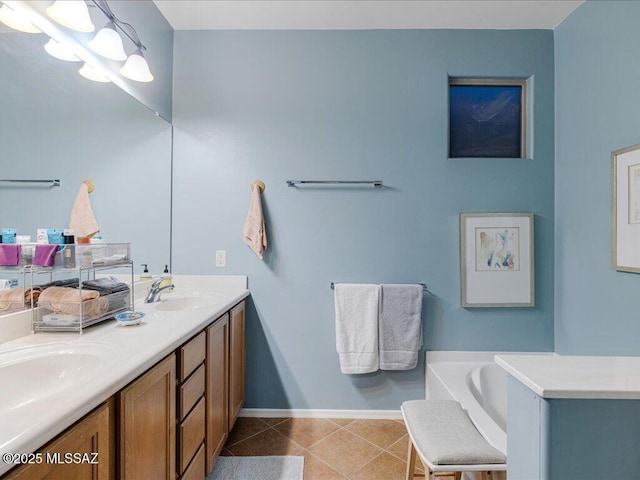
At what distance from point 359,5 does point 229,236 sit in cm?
171

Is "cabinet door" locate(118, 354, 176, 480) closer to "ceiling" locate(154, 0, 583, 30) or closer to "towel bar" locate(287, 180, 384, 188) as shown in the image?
"towel bar" locate(287, 180, 384, 188)

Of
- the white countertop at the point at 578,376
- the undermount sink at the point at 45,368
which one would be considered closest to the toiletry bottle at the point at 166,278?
the undermount sink at the point at 45,368

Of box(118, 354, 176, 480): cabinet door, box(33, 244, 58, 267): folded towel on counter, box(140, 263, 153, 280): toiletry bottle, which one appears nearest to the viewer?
box(118, 354, 176, 480): cabinet door

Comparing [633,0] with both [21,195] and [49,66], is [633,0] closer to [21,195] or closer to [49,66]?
[49,66]

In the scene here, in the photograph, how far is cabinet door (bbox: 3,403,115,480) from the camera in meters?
0.66

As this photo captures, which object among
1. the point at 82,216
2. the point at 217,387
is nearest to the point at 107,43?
the point at 82,216

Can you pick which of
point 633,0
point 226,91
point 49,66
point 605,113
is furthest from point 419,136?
point 49,66

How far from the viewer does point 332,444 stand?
1.96 meters

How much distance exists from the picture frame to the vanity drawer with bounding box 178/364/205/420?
173 cm

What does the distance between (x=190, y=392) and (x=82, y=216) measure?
101 cm

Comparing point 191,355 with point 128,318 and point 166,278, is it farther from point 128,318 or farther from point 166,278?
point 166,278

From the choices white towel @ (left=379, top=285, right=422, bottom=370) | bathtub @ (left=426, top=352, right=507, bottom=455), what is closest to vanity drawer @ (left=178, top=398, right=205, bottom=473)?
white towel @ (left=379, top=285, right=422, bottom=370)

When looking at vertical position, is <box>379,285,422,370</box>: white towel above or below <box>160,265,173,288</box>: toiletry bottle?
below

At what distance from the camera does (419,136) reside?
223cm
